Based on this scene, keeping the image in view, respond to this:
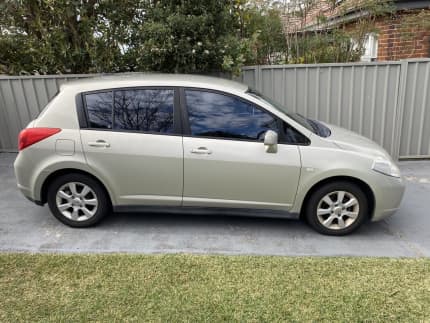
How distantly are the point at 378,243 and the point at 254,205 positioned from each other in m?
1.38

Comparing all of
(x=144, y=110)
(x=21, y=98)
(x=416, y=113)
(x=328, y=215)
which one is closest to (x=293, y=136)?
(x=328, y=215)

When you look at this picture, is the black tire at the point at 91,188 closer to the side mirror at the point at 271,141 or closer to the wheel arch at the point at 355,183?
the side mirror at the point at 271,141

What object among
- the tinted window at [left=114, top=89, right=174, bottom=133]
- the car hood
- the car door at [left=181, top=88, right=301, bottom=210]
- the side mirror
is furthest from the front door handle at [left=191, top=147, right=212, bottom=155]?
the car hood

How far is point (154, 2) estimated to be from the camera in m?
5.66

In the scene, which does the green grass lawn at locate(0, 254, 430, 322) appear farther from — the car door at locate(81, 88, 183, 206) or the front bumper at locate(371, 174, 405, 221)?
the car door at locate(81, 88, 183, 206)

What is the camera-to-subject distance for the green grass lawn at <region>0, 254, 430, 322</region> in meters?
2.64

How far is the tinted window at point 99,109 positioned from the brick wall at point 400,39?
5.89 meters

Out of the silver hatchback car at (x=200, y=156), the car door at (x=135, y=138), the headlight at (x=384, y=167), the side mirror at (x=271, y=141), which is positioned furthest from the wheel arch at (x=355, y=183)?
the car door at (x=135, y=138)

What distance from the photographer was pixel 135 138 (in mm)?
3691

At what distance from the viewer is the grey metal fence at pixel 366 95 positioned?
5953 mm

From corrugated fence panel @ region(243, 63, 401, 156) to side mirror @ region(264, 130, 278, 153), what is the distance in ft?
8.89

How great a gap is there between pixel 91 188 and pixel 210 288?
1.82 m

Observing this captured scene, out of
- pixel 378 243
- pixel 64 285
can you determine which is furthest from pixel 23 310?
pixel 378 243

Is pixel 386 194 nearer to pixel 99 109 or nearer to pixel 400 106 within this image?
pixel 400 106
